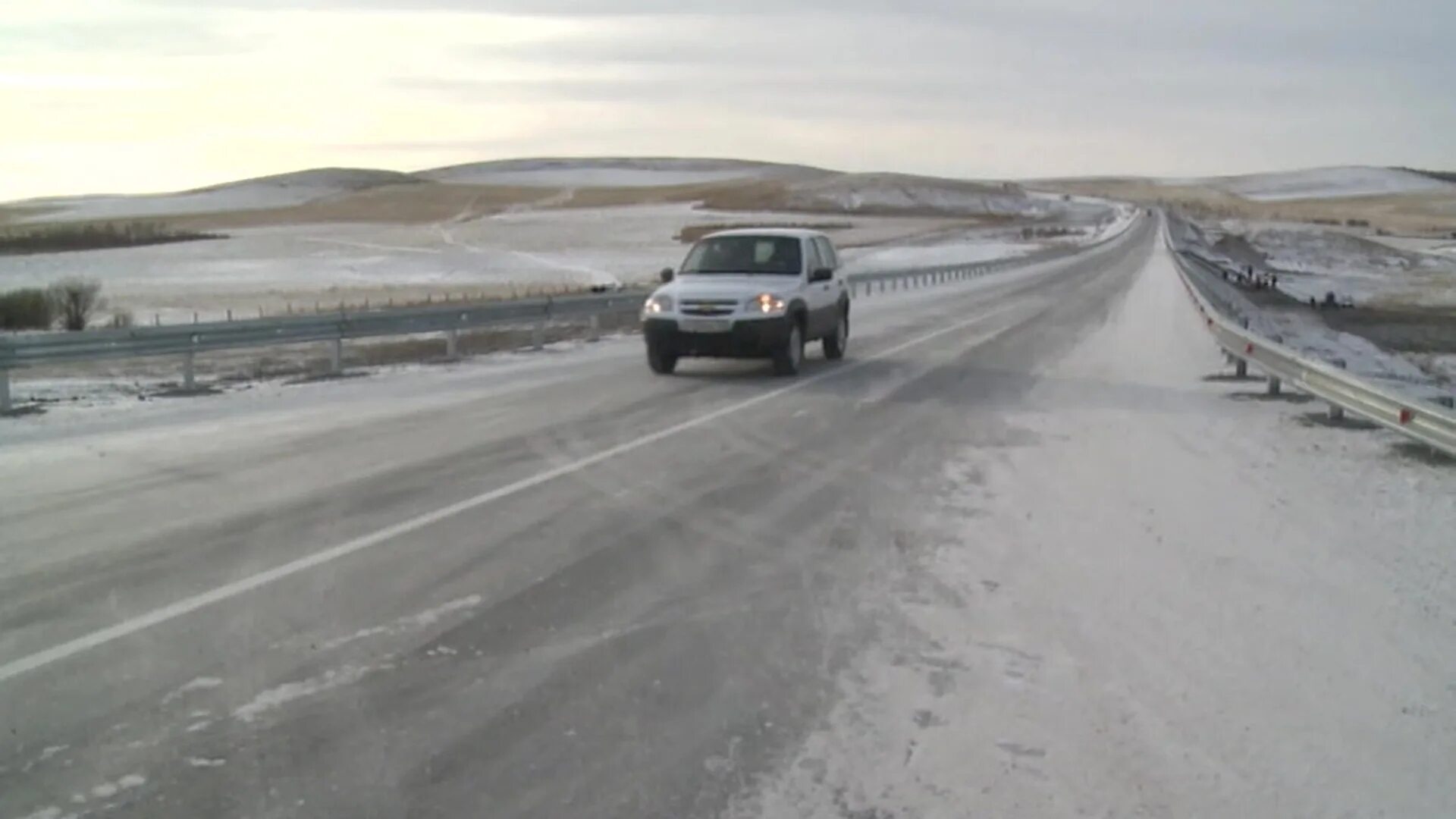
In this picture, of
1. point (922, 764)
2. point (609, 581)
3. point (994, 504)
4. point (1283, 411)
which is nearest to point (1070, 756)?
point (922, 764)

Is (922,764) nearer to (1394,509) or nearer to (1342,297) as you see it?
(1394,509)

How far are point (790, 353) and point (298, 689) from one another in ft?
42.1

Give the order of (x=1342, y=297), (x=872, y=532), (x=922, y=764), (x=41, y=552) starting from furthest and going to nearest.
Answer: (x=1342, y=297) → (x=872, y=532) → (x=41, y=552) → (x=922, y=764)

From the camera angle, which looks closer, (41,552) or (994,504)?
(41,552)

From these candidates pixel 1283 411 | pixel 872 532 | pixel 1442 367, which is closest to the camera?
pixel 872 532

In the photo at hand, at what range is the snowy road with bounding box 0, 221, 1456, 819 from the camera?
5.18 meters

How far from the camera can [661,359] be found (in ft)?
61.5

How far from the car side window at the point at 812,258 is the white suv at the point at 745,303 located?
19mm

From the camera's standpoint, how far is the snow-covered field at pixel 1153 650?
5129mm

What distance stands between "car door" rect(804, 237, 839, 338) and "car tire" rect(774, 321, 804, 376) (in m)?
0.33

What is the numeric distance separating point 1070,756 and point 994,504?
4837 mm

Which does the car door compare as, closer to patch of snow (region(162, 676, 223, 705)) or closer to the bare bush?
patch of snow (region(162, 676, 223, 705))

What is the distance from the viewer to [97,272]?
54.6 m

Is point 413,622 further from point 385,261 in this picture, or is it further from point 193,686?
point 385,261
